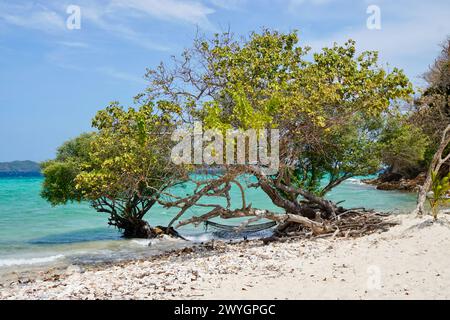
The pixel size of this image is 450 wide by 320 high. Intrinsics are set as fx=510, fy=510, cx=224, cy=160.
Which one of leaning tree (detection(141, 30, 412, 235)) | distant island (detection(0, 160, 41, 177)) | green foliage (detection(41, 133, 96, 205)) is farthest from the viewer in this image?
distant island (detection(0, 160, 41, 177))

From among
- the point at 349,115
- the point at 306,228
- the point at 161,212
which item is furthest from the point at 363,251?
the point at 161,212

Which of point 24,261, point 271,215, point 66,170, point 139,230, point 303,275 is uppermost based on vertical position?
point 66,170

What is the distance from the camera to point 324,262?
9.68m

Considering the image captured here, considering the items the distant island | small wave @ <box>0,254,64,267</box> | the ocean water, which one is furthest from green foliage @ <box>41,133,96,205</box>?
the distant island

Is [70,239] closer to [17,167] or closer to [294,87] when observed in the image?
[294,87]

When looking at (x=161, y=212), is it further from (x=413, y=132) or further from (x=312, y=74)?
(x=312, y=74)

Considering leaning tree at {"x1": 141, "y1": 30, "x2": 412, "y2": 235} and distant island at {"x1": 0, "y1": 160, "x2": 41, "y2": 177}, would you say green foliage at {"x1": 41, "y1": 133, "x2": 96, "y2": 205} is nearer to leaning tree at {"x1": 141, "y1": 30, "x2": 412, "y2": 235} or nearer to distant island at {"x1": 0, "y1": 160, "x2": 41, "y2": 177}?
leaning tree at {"x1": 141, "y1": 30, "x2": 412, "y2": 235}

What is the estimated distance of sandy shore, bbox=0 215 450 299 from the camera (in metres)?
7.77

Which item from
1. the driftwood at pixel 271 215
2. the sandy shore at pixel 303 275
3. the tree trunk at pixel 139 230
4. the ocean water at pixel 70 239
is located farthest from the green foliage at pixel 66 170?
the sandy shore at pixel 303 275

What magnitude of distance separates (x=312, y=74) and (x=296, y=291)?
8.65 metres

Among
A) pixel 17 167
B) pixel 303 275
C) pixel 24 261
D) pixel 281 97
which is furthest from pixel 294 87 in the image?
pixel 17 167

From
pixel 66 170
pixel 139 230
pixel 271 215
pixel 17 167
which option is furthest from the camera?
pixel 17 167

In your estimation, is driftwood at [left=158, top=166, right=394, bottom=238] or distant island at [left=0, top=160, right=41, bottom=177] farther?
distant island at [left=0, top=160, right=41, bottom=177]

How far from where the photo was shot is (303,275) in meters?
8.81
